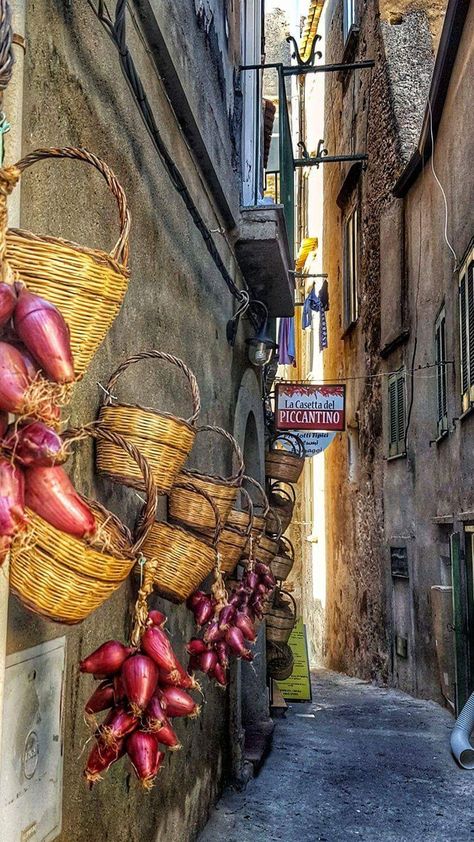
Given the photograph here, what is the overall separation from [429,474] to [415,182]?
4187 millimetres

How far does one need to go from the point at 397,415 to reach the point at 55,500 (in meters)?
10.5

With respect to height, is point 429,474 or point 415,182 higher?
point 415,182

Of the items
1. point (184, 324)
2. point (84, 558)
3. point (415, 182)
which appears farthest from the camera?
point (415, 182)

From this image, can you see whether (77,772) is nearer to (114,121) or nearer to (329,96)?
(114,121)

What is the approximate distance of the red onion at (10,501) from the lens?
1.31 m

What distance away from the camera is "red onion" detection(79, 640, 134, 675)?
2076 mm

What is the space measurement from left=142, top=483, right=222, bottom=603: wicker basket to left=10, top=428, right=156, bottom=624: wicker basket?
95 cm

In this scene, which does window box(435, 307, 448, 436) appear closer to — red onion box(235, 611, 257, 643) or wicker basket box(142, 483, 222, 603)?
red onion box(235, 611, 257, 643)

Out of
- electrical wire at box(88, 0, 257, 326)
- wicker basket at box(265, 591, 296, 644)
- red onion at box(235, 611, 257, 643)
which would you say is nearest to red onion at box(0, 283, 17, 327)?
electrical wire at box(88, 0, 257, 326)

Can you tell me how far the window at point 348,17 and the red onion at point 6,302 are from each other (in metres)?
15.7

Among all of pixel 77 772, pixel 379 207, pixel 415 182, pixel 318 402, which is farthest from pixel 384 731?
pixel 379 207

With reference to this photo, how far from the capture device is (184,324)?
4.26m

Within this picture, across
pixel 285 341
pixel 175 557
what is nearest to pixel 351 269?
pixel 285 341

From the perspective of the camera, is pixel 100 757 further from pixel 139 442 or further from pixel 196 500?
pixel 196 500
